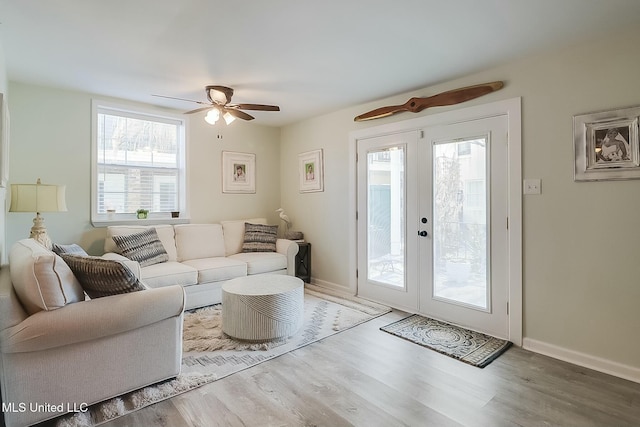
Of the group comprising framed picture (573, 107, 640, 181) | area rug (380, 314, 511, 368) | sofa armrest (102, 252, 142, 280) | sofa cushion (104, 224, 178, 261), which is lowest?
area rug (380, 314, 511, 368)

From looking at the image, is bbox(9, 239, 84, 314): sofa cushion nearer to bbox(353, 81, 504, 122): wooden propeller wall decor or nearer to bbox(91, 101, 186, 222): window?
bbox(91, 101, 186, 222): window

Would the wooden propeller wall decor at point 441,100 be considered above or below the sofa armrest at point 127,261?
above

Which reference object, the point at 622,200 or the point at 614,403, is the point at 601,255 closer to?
the point at 622,200

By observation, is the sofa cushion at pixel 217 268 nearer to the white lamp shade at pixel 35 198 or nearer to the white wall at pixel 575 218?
the white lamp shade at pixel 35 198

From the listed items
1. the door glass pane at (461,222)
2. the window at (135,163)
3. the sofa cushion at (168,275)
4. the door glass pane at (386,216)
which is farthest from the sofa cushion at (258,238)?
the door glass pane at (461,222)

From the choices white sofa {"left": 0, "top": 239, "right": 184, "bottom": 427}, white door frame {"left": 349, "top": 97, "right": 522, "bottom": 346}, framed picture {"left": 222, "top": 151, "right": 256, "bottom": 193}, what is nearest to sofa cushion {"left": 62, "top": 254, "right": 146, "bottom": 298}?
white sofa {"left": 0, "top": 239, "right": 184, "bottom": 427}

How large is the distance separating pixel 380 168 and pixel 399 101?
78 centimetres

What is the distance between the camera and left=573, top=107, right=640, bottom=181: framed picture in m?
2.29

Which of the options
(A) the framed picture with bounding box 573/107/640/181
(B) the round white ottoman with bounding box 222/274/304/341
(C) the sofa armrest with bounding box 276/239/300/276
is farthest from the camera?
(C) the sofa armrest with bounding box 276/239/300/276

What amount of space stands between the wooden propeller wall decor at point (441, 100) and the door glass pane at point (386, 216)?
428 mm

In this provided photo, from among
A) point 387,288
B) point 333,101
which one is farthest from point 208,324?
point 333,101

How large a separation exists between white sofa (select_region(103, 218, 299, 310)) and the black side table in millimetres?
269

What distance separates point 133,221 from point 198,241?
2.70ft

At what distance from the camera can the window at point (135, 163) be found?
3973 millimetres
